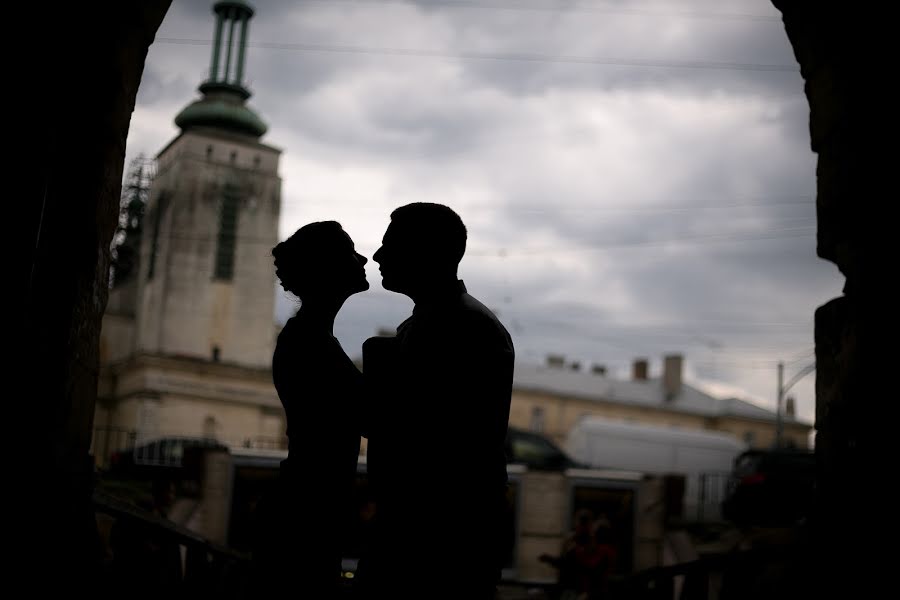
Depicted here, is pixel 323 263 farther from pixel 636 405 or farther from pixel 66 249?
pixel 636 405

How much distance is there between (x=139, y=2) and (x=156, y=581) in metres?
2.64

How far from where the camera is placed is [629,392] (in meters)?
57.3

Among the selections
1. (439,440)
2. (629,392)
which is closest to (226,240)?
(629,392)

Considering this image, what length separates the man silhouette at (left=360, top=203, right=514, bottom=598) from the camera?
10.3ft

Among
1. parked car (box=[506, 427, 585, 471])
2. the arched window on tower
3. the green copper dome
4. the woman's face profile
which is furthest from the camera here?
the green copper dome

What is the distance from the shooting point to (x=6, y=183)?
3.79 m

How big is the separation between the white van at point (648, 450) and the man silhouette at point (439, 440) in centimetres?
2893

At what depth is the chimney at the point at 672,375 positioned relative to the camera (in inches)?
2287

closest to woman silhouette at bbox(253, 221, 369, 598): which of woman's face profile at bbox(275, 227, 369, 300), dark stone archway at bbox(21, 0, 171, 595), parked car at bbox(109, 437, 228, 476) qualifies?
woman's face profile at bbox(275, 227, 369, 300)

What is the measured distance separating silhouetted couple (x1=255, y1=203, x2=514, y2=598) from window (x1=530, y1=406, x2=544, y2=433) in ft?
161

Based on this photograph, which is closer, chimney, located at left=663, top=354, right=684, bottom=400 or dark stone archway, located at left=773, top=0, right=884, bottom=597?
dark stone archway, located at left=773, top=0, right=884, bottom=597

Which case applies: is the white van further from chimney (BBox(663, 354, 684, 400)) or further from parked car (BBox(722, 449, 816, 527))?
chimney (BBox(663, 354, 684, 400))

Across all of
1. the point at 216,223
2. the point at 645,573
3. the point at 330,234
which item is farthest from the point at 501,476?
the point at 216,223

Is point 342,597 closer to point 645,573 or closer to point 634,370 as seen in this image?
point 645,573
